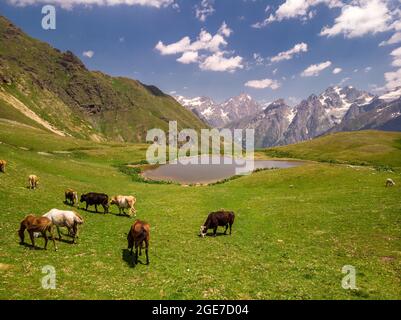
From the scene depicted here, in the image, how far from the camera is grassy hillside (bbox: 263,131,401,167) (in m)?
134

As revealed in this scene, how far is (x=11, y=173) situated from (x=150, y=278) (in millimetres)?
31785

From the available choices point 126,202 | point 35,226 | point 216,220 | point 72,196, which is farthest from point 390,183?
point 35,226

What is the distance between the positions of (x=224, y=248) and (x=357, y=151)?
14337 centimetres

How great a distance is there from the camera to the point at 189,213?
135ft

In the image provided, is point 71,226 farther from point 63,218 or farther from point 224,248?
point 224,248

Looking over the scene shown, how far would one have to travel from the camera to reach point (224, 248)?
2755 cm

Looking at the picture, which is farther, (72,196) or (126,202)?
(72,196)

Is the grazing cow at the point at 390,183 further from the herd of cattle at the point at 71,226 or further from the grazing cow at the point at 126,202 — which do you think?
the grazing cow at the point at 126,202

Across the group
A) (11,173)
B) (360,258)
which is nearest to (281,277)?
(360,258)

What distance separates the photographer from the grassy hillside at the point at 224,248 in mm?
18859

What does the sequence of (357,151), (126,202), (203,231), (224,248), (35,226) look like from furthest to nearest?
1. (357,151)
2. (126,202)
3. (203,231)
4. (224,248)
5. (35,226)

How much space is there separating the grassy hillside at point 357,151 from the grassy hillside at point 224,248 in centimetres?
8749

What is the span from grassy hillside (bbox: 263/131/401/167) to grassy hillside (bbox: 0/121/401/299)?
287 feet

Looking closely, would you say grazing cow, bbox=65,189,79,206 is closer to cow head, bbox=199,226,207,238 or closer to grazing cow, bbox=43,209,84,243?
grazing cow, bbox=43,209,84,243
